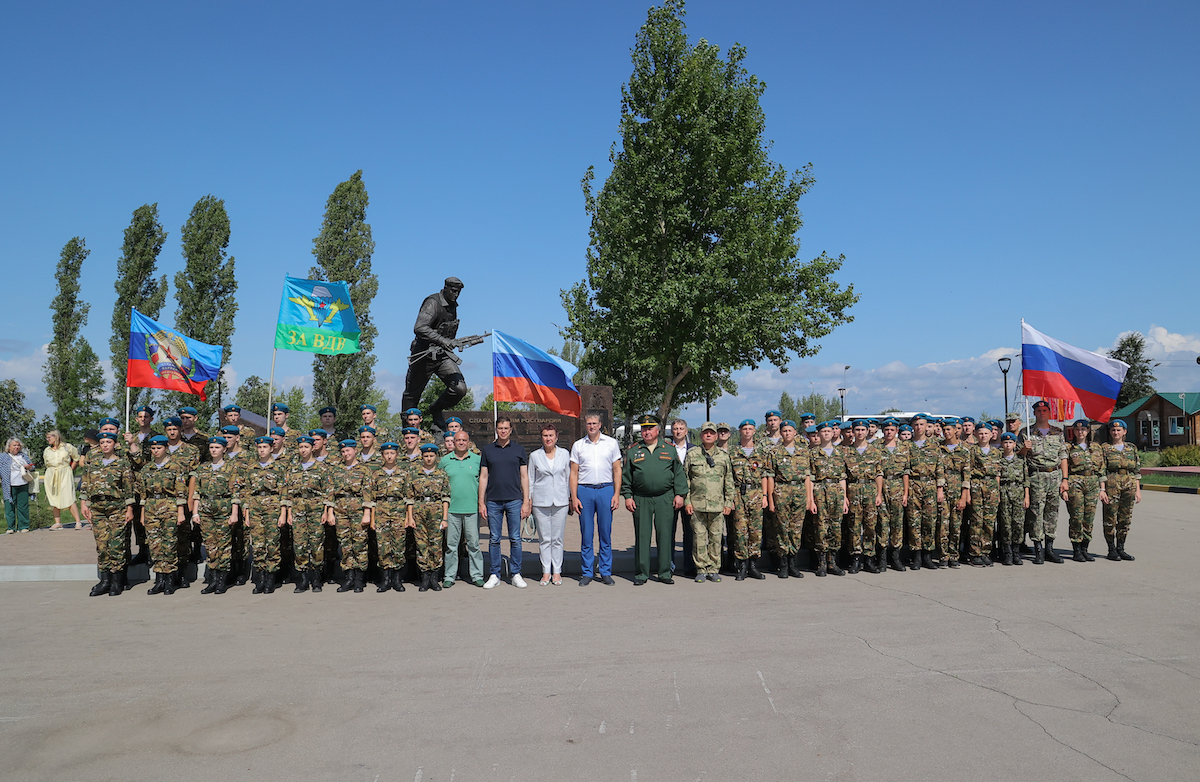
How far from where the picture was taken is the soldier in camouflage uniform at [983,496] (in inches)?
346

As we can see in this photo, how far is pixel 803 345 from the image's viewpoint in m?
26.3

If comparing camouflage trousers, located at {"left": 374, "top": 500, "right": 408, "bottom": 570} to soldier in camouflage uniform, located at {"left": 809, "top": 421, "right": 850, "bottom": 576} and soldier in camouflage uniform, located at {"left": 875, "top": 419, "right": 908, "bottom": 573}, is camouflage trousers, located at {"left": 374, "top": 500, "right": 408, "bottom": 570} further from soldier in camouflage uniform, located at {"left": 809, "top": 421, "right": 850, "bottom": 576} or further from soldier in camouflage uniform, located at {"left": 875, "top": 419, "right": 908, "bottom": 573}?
soldier in camouflage uniform, located at {"left": 875, "top": 419, "right": 908, "bottom": 573}

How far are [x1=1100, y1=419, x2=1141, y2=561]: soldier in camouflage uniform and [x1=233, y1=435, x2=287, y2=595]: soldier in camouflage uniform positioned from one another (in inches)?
372

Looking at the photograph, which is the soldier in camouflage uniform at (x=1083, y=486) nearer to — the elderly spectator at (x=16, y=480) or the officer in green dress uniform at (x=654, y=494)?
the officer in green dress uniform at (x=654, y=494)

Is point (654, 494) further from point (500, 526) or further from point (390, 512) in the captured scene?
point (390, 512)

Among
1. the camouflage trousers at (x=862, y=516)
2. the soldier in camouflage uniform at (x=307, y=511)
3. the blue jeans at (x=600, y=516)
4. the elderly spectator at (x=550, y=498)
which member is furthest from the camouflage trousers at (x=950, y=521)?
the soldier in camouflage uniform at (x=307, y=511)

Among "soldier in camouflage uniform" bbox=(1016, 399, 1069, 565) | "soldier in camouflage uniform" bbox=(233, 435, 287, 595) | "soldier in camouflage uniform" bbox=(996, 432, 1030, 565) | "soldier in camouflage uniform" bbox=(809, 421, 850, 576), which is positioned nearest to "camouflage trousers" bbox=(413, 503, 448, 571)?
"soldier in camouflage uniform" bbox=(233, 435, 287, 595)

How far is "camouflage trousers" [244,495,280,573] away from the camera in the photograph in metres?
7.32

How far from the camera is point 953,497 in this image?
28.6ft

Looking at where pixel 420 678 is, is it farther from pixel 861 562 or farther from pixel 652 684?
pixel 861 562

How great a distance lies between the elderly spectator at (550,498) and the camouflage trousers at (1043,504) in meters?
5.71

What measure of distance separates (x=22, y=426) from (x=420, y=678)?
52.5 meters

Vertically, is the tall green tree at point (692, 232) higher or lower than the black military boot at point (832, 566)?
higher

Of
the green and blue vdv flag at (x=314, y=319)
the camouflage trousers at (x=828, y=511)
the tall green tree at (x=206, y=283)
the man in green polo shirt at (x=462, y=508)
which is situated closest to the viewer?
the man in green polo shirt at (x=462, y=508)
